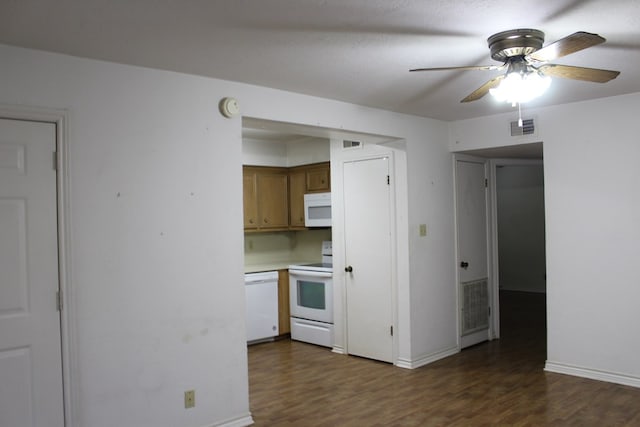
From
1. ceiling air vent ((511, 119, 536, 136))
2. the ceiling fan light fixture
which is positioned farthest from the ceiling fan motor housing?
ceiling air vent ((511, 119, 536, 136))

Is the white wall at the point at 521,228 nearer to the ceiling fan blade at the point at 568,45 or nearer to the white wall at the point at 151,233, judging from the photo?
the white wall at the point at 151,233

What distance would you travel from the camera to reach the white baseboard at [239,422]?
3.46m

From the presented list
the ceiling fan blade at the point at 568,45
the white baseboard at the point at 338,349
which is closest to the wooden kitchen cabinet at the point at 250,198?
the white baseboard at the point at 338,349

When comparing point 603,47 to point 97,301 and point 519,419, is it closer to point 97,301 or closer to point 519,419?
point 519,419

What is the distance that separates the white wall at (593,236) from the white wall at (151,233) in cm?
247

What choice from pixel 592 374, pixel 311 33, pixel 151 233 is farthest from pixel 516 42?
pixel 592 374

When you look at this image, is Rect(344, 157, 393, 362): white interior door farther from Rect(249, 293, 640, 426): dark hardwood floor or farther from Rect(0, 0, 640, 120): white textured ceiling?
Rect(0, 0, 640, 120): white textured ceiling

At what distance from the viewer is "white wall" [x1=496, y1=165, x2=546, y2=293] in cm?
914

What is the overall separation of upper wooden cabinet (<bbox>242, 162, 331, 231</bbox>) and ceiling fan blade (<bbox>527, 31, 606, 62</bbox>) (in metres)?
Result: 3.69

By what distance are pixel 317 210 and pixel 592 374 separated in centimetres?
327

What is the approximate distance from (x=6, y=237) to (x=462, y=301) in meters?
4.29

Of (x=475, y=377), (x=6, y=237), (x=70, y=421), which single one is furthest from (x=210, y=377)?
(x=475, y=377)

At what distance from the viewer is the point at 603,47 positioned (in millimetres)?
3016

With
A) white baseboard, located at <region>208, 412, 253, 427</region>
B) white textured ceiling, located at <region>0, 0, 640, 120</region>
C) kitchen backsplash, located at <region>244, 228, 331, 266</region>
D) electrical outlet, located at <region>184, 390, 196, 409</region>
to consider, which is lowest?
white baseboard, located at <region>208, 412, 253, 427</region>
